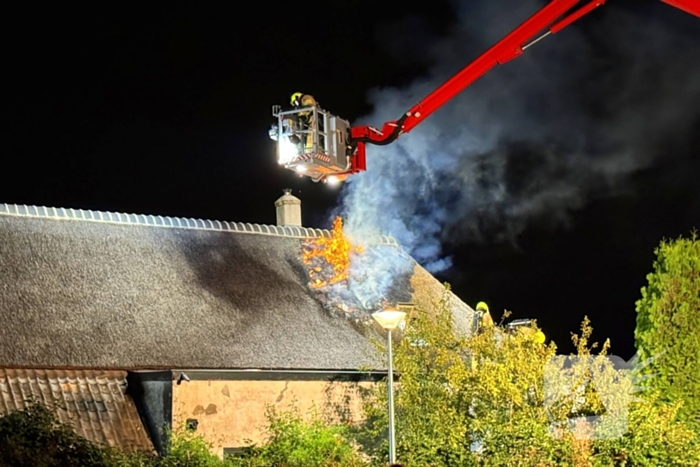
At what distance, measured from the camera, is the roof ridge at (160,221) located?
78.9 ft

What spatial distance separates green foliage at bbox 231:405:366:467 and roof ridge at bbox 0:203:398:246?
271 inches

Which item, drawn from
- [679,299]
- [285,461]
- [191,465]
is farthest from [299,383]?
[679,299]

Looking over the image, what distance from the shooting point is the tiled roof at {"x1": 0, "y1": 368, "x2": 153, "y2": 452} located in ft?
63.2

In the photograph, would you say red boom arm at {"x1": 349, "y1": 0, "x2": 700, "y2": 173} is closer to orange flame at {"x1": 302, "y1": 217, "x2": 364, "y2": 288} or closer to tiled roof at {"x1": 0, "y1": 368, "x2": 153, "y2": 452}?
tiled roof at {"x1": 0, "y1": 368, "x2": 153, "y2": 452}

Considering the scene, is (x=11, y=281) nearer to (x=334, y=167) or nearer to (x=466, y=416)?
(x=334, y=167)

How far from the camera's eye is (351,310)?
24.9 m

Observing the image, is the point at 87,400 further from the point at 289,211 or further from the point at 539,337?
the point at 289,211

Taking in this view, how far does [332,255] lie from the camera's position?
27.0 metres

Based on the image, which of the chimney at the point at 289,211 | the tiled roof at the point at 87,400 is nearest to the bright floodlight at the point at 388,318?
the tiled roof at the point at 87,400

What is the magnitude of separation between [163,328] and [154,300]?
0.96 metres

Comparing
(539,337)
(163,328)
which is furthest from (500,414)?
(163,328)

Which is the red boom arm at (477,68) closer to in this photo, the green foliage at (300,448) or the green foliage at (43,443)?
the green foliage at (300,448)

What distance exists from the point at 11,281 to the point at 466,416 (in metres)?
9.44

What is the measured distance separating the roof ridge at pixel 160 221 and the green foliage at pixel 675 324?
844cm
